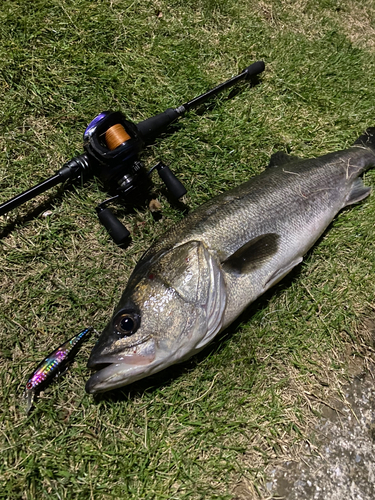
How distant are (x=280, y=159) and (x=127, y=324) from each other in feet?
6.82

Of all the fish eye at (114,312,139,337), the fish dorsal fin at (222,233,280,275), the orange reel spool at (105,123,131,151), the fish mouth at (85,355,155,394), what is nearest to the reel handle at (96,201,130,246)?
the orange reel spool at (105,123,131,151)

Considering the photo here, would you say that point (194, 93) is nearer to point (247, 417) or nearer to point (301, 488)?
point (247, 417)

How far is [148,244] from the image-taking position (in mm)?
2996

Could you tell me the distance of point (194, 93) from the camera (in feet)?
11.3

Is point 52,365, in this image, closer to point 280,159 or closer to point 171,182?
point 171,182

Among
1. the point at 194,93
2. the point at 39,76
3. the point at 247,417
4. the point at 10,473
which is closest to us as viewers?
the point at 10,473

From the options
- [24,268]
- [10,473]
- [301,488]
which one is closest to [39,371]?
[10,473]

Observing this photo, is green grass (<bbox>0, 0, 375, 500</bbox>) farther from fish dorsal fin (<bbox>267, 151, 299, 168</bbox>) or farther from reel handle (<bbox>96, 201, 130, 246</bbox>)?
reel handle (<bbox>96, 201, 130, 246</bbox>)

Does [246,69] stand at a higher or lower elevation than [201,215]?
higher

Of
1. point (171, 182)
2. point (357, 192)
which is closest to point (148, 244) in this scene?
point (171, 182)

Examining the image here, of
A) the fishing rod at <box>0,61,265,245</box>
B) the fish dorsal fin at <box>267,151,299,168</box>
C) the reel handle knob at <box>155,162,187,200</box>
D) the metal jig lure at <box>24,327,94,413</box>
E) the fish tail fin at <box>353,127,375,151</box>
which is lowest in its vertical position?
the fish tail fin at <box>353,127,375,151</box>

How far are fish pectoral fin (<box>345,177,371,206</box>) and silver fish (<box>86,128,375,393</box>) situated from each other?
22 cm

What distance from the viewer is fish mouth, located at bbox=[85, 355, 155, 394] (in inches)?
82.4

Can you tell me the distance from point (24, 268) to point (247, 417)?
2112 millimetres
